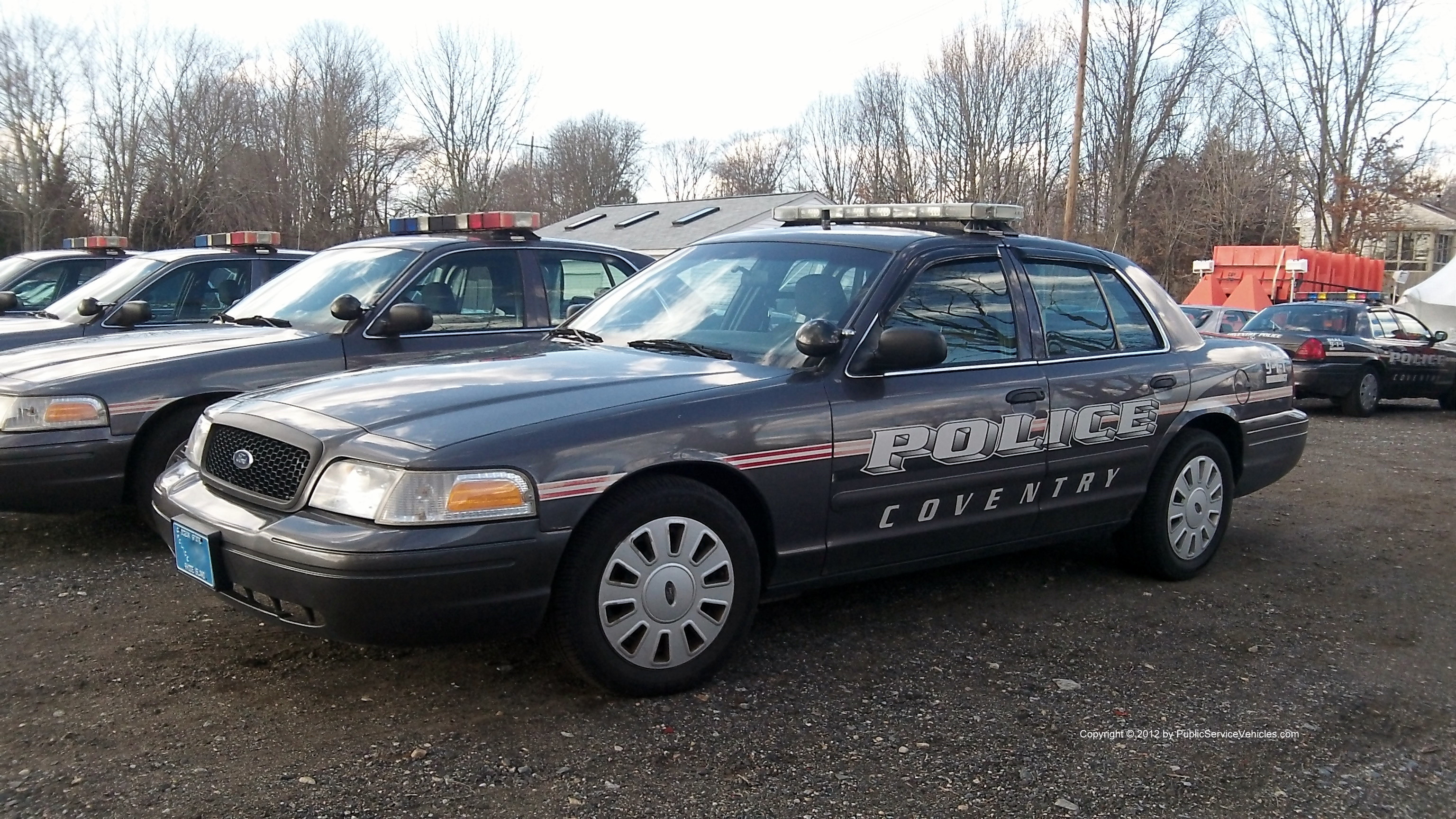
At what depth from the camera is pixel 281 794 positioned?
2959 mm

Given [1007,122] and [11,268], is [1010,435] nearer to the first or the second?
[11,268]

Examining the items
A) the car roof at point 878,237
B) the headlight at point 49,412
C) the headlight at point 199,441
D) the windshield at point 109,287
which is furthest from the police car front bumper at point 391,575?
the windshield at point 109,287

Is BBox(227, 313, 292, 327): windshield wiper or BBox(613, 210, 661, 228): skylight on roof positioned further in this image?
BBox(613, 210, 661, 228): skylight on roof

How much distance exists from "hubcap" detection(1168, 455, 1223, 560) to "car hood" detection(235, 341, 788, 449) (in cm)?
236

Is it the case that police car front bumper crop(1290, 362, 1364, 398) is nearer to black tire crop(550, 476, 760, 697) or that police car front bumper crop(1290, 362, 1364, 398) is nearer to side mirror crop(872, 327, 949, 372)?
side mirror crop(872, 327, 949, 372)

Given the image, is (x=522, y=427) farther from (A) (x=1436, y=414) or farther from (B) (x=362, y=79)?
(B) (x=362, y=79)

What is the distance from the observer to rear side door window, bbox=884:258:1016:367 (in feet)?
14.5

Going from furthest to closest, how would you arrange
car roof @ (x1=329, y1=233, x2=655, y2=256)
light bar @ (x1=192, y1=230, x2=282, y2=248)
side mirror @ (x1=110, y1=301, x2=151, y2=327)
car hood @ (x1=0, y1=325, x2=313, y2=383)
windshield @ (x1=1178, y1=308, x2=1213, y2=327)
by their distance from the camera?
1. windshield @ (x1=1178, y1=308, x2=1213, y2=327)
2. light bar @ (x1=192, y1=230, x2=282, y2=248)
3. side mirror @ (x1=110, y1=301, x2=151, y2=327)
4. car roof @ (x1=329, y1=233, x2=655, y2=256)
5. car hood @ (x1=0, y1=325, x2=313, y2=383)

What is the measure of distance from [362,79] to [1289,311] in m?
34.1

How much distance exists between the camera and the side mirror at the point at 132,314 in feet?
23.7

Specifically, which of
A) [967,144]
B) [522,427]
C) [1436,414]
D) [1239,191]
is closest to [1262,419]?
[522,427]

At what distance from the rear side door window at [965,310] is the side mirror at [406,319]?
2.71 metres

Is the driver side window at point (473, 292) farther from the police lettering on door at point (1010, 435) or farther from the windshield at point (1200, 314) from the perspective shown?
the windshield at point (1200, 314)

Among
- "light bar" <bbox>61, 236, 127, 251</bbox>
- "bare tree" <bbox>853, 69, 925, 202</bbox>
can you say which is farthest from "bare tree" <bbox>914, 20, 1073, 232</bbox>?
"light bar" <bbox>61, 236, 127, 251</bbox>
